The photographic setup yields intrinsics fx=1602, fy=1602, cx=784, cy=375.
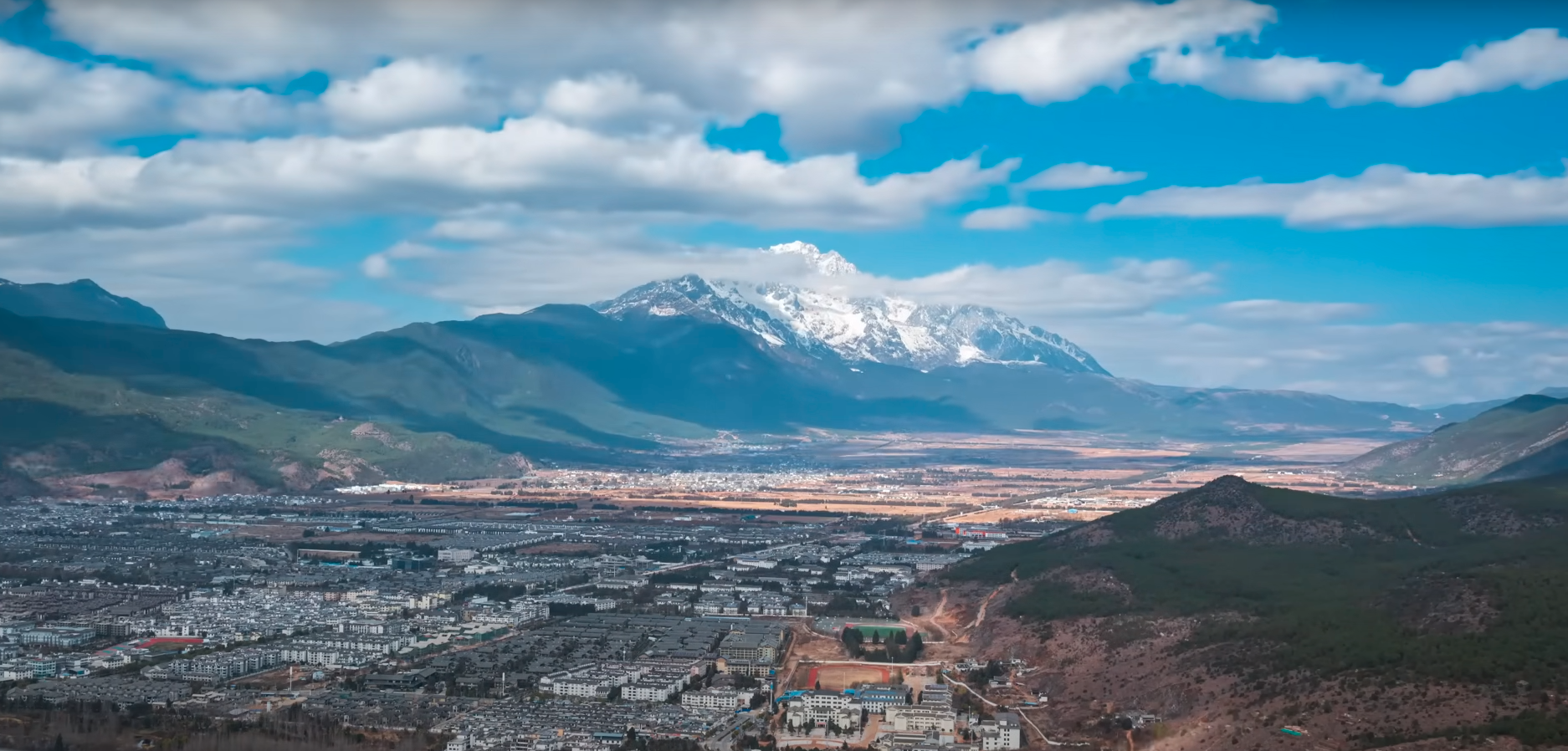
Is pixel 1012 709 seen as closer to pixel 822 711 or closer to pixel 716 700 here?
pixel 822 711

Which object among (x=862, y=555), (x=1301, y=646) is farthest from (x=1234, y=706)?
(x=862, y=555)

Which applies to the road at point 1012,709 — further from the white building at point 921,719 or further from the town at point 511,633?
the white building at point 921,719

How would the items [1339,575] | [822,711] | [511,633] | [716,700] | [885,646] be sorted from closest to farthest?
[822,711]
[716,700]
[885,646]
[1339,575]
[511,633]

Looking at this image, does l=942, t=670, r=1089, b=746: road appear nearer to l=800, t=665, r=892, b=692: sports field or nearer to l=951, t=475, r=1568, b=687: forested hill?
l=800, t=665, r=892, b=692: sports field

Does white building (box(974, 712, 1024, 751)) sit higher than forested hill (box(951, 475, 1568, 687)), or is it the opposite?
forested hill (box(951, 475, 1568, 687))

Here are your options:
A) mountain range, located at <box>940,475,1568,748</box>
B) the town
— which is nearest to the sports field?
the town

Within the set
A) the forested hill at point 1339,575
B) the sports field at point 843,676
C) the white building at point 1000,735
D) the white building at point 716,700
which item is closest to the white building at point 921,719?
the white building at point 1000,735

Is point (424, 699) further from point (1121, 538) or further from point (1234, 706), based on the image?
point (1121, 538)

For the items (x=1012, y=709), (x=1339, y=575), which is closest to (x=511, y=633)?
(x=1012, y=709)

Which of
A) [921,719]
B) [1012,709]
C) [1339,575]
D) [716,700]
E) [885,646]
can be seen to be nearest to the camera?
[921,719]
